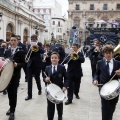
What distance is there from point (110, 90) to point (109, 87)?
3.1 inches

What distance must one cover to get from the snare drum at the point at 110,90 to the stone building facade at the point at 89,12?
51.2 metres

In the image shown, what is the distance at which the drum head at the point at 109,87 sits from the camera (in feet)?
13.7

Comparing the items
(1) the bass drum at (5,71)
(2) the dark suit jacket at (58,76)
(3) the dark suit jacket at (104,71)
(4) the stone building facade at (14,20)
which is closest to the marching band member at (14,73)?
(1) the bass drum at (5,71)

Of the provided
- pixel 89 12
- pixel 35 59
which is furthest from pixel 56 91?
pixel 89 12

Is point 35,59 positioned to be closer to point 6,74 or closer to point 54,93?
point 6,74

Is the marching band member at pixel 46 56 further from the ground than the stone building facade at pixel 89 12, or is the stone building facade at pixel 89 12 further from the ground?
the stone building facade at pixel 89 12

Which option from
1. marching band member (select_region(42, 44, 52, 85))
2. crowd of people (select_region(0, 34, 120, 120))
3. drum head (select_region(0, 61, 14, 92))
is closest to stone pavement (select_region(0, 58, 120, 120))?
crowd of people (select_region(0, 34, 120, 120))

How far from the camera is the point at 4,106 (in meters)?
6.21

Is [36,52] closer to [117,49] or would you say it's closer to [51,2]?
[117,49]

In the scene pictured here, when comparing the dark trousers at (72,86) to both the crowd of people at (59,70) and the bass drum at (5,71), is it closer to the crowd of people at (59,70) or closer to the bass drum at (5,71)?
the crowd of people at (59,70)

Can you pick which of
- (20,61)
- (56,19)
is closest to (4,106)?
(20,61)

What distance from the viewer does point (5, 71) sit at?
4547 mm

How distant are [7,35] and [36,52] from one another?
57.5ft

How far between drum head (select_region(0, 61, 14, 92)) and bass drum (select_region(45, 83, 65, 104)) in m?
0.82
